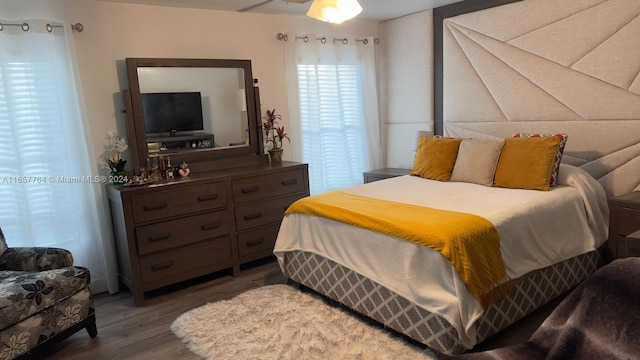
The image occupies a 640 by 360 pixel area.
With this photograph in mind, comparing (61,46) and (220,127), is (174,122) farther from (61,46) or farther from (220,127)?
(61,46)

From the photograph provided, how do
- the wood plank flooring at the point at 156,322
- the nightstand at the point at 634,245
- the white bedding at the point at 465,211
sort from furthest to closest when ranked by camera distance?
the wood plank flooring at the point at 156,322 < the white bedding at the point at 465,211 < the nightstand at the point at 634,245

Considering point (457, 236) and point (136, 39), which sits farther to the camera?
point (136, 39)

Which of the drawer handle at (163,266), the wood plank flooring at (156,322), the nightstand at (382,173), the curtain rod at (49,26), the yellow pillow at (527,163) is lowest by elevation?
the wood plank flooring at (156,322)

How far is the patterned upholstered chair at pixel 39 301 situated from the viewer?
7.61 ft

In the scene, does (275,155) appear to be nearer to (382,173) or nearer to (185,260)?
(382,173)

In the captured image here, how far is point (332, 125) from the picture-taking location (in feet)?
15.3

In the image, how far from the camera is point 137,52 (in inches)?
141

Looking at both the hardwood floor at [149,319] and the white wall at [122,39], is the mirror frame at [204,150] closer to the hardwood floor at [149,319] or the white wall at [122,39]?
the white wall at [122,39]

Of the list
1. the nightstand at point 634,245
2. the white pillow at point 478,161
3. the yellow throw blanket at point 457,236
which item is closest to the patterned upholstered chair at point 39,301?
the yellow throw blanket at point 457,236

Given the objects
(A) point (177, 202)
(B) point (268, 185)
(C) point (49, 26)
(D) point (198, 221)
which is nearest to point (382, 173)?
(B) point (268, 185)

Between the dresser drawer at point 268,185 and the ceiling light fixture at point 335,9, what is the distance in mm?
1731

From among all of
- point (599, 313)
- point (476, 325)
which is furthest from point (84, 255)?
point (599, 313)

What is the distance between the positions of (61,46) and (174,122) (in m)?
0.96

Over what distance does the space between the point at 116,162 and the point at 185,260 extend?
921 mm
